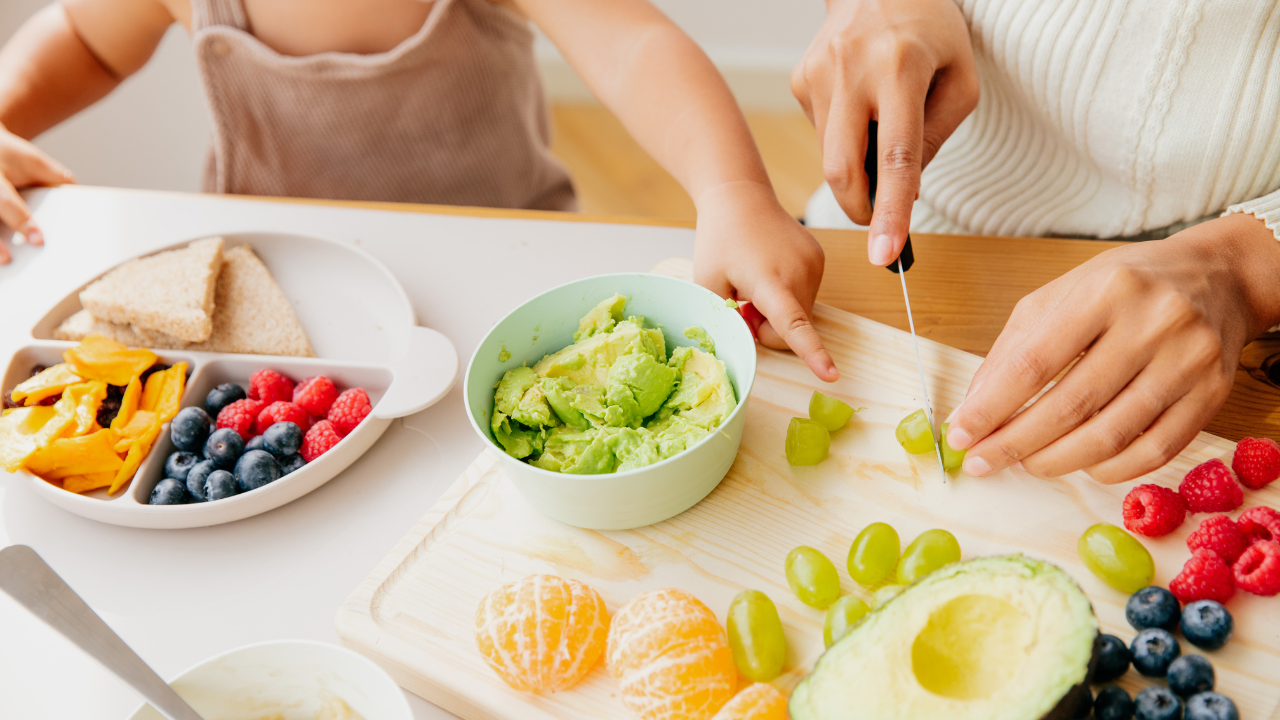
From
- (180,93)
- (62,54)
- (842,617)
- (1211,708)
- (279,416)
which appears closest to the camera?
(1211,708)

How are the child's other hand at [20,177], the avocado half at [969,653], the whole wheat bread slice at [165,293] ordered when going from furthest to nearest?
the child's other hand at [20,177] < the whole wheat bread slice at [165,293] < the avocado half at [969,653]

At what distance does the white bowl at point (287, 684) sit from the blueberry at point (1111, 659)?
0.67 meters

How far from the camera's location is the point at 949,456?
100cm

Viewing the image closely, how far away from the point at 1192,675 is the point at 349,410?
1060 millimetres

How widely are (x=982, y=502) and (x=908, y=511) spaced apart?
89 mm

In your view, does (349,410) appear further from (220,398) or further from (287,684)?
(287,684)

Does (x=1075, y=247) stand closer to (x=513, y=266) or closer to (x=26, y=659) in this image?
(x=513, y=266)

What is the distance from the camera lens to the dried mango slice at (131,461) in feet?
3.62

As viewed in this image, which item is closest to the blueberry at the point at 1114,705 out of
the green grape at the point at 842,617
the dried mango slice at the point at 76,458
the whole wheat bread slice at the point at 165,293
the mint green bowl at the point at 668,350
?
the green grape at the point at 842,617

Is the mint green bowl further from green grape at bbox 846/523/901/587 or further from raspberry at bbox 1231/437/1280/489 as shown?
raspberry at bbox 1231/437/1280/489

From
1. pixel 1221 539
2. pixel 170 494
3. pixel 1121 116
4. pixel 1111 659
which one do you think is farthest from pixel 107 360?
pixel 1121 116

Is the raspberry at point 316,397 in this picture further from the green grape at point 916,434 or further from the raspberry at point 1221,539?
the raspberry at point 1221,539

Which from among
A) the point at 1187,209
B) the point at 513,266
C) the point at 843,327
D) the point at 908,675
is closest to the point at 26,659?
the point at 513,266

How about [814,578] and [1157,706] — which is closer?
[1157,706]
